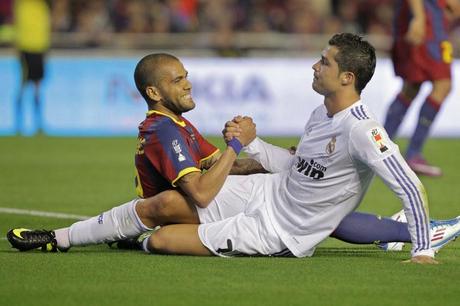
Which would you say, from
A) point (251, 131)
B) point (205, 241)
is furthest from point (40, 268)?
point (251, 131)

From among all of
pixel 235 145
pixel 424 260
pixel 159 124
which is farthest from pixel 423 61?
pixel 424 260

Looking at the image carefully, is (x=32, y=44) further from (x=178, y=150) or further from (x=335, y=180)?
(x=335, y=180)

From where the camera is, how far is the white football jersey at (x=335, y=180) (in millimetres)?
6930

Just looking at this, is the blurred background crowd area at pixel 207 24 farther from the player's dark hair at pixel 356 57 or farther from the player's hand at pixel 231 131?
the player's dark hair at pixel 356 57

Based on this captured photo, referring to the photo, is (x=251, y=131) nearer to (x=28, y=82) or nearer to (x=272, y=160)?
(x=272, y=160)

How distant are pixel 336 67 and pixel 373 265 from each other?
3.95 ft

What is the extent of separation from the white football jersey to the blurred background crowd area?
1425cm

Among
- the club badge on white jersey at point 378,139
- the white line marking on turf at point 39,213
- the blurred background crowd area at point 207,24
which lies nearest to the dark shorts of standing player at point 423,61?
the white line marking on turf at point 39,213

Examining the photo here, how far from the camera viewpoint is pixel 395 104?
13445 millimetres

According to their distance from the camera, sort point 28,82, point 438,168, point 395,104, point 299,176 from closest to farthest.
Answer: point 299,176
point 395,104
point 438,168
point 28,82

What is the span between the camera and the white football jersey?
6930 mm

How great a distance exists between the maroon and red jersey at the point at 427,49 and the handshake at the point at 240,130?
604 centimetres

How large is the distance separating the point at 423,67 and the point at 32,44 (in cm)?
890

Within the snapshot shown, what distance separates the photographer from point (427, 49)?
44.2 feet
